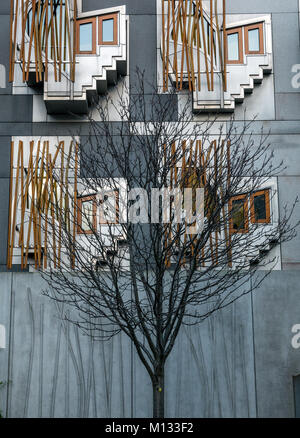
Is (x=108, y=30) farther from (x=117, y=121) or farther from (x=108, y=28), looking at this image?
(x=117, y=121)

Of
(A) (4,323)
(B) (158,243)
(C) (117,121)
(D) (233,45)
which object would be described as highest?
(D) (233,45)

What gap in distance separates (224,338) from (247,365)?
2.35 feet

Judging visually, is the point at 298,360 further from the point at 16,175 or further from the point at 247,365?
the point at 16,175

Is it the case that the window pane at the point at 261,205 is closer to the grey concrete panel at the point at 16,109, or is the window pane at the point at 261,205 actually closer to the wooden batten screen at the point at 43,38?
the wooden batten screen at the point at 43,38

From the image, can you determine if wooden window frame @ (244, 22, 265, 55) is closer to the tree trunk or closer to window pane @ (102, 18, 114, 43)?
window pane @ (102, 18, 114, 43)

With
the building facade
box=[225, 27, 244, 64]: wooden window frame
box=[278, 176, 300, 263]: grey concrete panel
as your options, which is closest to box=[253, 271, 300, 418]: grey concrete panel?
the building facade

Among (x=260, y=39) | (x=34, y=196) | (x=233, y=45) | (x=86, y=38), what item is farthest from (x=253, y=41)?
(x=34, y=196)

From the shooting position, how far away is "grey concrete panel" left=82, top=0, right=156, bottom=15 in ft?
59.5

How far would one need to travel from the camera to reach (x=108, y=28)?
17.6 metres

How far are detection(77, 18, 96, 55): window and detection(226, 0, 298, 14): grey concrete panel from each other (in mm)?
3620

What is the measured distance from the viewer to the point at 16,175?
654 inches

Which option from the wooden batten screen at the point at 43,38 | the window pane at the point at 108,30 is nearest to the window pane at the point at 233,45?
the window pane at the point at 108,30

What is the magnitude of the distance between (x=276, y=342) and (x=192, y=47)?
7.40 m

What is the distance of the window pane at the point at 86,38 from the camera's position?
17.4 metres
